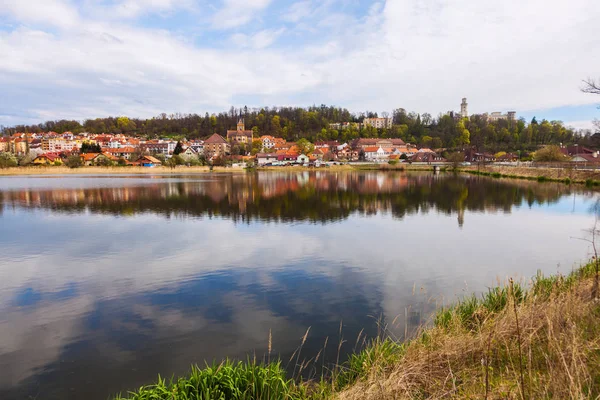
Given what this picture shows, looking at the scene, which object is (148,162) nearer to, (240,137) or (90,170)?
(90,170)

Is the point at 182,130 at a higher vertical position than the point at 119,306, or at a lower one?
higher

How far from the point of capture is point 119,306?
639 cm

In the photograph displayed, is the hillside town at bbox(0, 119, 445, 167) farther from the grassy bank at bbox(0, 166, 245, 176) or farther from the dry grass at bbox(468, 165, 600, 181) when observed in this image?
the dry grass at bbox(468, 165, 600, 181)

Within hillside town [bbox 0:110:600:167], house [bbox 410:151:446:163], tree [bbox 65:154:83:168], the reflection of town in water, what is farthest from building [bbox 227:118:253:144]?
the reflection of town in water

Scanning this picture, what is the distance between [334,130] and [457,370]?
10677cm

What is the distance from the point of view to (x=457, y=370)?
362cm

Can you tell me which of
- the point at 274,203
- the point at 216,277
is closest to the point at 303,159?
the point at 274,203

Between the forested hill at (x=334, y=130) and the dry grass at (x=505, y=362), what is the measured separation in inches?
3718

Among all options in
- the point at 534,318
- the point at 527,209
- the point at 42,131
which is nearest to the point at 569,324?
the point at 534,318

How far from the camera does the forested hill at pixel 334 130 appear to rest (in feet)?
307

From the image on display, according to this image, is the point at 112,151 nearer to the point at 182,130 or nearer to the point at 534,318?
the point at 182,130

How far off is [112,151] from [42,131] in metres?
74.5

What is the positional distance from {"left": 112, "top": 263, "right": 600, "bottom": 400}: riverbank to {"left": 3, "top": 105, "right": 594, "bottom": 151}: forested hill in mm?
94612

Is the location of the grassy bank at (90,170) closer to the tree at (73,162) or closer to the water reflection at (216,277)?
the tree at (73,162)
